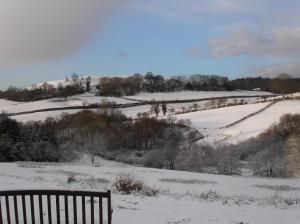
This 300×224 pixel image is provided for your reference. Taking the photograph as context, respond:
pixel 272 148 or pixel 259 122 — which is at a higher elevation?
pixel 259 122

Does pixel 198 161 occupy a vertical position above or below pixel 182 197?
below

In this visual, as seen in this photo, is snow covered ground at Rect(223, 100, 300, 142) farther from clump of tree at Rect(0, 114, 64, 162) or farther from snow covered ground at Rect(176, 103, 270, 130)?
clump of tree at Rect(0, 114, 64, 162)

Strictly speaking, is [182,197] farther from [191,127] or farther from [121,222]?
[191,127]

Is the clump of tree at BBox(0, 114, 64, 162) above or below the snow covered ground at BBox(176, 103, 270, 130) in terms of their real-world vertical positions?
above

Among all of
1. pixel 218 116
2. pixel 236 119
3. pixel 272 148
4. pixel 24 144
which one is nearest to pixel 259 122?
Answer: pixel 236 119

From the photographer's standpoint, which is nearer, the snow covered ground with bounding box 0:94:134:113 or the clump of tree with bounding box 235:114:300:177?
the clump of tree with bounding box 235:114:300:177

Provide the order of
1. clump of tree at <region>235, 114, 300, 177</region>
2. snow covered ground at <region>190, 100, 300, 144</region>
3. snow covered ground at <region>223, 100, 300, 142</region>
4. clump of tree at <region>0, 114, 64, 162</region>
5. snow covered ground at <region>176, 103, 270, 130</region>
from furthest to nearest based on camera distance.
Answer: snow covered ground at <region>176, 103, 270, 130</region>
snow covered ground at <region>190, 100, 300, 144</region>
snow covered ground at <region>223, 100, 300, 142</region>
clump of tree at <region>235, 114, 300, 177</region>
clump of tree at <region>0, 114, 64, 162</region>

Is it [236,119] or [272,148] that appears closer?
[272,148]

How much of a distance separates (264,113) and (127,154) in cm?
4199

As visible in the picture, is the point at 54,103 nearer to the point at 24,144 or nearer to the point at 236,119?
the point at 236,119

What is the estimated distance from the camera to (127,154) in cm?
8475

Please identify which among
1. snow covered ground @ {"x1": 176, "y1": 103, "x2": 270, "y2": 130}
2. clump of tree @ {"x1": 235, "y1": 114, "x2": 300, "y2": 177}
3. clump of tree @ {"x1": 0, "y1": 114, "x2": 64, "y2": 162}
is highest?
clump of tree @ {"x1": 0, "y1": 114, "x2": 64, "y2": 162}

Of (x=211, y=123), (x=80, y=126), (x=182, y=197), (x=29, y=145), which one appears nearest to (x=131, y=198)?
(x=182, y=197)

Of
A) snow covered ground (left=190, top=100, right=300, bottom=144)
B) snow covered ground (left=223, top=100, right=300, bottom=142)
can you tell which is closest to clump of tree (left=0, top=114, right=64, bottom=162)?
snow covered ground (left=190, top=100, right=300, bottom=144)
